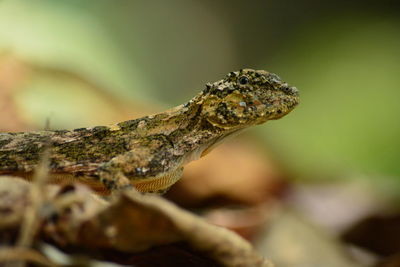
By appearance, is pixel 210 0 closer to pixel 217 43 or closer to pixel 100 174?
pixel 217 43

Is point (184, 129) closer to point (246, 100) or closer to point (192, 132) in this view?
point (192, 132)

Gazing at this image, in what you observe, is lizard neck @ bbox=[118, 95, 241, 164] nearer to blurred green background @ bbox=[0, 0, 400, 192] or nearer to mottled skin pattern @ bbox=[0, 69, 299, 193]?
mottled skin pattern @ bbox=[0, 69, 299, 193]

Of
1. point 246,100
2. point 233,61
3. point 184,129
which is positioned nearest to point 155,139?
point 184,129

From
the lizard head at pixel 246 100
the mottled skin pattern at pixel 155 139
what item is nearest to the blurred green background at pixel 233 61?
the mottled skin pattern at pixel 155 139

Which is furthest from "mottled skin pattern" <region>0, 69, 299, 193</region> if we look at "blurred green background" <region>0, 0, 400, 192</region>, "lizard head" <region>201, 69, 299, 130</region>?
"blurred green background" <region>0, 0, 400, 192</region>

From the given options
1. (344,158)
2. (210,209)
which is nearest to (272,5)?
(344,158)

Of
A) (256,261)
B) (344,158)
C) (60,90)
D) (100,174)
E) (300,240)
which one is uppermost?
(344,158)
